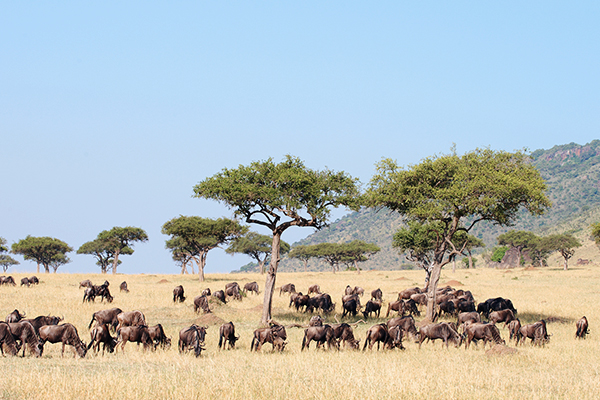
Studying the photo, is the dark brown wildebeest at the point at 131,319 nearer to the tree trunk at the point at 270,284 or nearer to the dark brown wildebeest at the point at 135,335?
the dark brown wildebeest at the point at 135,335

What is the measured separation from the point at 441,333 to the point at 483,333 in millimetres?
1579

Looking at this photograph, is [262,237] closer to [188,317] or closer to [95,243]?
[95,243]

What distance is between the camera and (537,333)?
67.3 feet

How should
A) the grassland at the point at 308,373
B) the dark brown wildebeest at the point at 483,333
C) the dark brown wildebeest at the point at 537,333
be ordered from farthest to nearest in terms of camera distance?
the dark brown wildebeest at the point at 537,333
the dark brown wildebeest at the point at 483,333
the grassland at the point at 308,373

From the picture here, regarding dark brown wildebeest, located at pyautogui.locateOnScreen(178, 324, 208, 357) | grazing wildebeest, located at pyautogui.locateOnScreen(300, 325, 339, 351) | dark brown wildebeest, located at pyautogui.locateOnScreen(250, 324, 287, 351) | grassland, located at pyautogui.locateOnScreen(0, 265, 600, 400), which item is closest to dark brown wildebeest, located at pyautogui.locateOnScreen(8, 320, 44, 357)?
grassland, located at pyautogui.locateOnScreen(0, 265, 600, 400)

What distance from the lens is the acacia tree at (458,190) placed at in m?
26.5

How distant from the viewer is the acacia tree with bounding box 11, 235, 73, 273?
97.3m

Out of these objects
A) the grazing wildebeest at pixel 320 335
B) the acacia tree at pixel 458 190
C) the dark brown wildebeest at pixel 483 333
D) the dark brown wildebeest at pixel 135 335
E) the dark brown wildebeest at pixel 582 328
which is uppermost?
the acacia tree at pixel 458 190

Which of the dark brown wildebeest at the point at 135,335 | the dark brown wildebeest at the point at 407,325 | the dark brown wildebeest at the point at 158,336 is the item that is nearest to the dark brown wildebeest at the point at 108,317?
the dark brown wildebeest at the point at 135,335

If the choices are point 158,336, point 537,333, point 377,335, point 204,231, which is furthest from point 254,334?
point 204,231

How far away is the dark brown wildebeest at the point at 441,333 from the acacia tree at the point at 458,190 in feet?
21.6

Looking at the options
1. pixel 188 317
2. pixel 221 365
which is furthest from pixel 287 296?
pixel 221 365

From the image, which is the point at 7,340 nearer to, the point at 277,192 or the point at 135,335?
the point at 135,335

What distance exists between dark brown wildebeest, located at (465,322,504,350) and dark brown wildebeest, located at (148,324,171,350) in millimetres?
11311
